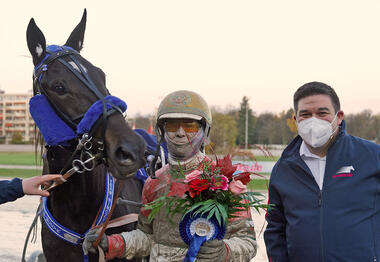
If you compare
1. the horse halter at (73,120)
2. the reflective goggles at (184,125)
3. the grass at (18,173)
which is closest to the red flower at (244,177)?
the reflective goggles at (184,125)

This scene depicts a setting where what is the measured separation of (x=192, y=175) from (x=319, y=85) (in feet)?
3.46

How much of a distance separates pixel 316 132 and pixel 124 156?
123cm

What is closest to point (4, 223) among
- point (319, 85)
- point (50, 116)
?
point (50, 116)

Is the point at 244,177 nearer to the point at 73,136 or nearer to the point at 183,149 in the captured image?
the point at 183,149

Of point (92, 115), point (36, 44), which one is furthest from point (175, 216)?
point (36, 44)

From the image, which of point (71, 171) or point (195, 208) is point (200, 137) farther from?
point (71, 171)

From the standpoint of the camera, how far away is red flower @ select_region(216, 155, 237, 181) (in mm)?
2109

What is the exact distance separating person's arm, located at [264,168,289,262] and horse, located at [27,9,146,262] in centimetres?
93

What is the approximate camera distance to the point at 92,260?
2988mm

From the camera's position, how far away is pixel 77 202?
2.99m

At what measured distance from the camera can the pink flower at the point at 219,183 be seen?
2.05m

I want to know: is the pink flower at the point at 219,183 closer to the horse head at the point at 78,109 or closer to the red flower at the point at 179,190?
the red flower at the point at 179,190

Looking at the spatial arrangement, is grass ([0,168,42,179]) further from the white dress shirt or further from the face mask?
the white dress shirt

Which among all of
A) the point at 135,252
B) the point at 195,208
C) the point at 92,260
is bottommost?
the point at 92,260
